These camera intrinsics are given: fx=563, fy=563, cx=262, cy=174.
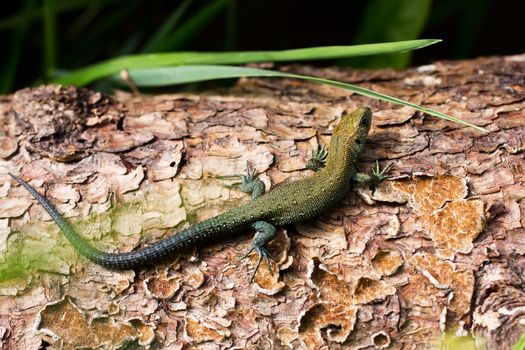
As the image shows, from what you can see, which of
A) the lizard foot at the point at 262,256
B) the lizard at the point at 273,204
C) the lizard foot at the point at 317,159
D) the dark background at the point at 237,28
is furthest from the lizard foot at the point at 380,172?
the dark background at the point at 237,28

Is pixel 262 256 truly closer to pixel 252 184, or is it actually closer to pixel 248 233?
pixel 248 233

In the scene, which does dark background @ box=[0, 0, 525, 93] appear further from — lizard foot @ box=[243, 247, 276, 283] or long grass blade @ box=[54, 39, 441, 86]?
lizard foot @ box=[243, 247, 276, 283]

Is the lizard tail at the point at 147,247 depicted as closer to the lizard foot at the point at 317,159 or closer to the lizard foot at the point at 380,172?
the lizard foot at the point at 317,159

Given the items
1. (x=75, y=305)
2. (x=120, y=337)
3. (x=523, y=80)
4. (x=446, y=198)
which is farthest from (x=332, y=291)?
(x=523, y=80)

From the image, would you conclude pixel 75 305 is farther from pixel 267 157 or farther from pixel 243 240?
pixel 267 157

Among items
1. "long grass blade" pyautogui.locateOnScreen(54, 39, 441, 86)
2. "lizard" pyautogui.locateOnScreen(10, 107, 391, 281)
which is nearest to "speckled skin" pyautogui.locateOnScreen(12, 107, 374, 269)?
"lizard" pyautogui.locateOnScreen(10, 107, 391, 281)

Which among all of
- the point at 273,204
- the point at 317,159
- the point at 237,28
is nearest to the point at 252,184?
the point at 273,204
